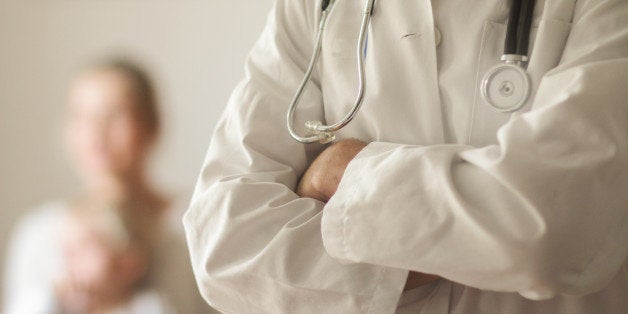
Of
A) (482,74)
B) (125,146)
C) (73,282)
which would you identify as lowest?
(73,282)

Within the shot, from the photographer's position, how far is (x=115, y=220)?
2008 mm

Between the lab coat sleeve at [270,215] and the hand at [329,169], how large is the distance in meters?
0.02

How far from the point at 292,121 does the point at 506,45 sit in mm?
338

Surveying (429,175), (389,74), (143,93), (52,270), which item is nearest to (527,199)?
(429,175)

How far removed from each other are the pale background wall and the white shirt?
Answer: 63mm

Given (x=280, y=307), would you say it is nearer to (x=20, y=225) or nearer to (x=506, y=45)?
(x=506, y=45)

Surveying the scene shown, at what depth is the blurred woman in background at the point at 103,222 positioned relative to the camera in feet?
6.45

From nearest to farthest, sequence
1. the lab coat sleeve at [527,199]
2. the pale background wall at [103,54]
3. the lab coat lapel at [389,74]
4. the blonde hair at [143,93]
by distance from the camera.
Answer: the lab coat sleeve at [527,199] → the lab coat lapel at [389,74] → the pale background wall at [103,54] → the blonde hair at [143,93]

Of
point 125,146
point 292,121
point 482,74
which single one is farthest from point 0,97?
point 482,74

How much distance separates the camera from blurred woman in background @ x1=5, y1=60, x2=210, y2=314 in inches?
77.4

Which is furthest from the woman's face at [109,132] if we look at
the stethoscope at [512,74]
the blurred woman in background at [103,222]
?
the stethoscope at [512,74]

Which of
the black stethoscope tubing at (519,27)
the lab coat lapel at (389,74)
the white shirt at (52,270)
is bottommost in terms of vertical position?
the white shirt at (52,270)

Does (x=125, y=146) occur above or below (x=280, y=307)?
below

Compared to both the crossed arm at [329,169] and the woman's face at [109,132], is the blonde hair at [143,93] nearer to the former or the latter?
the woman's face at [109,132]
